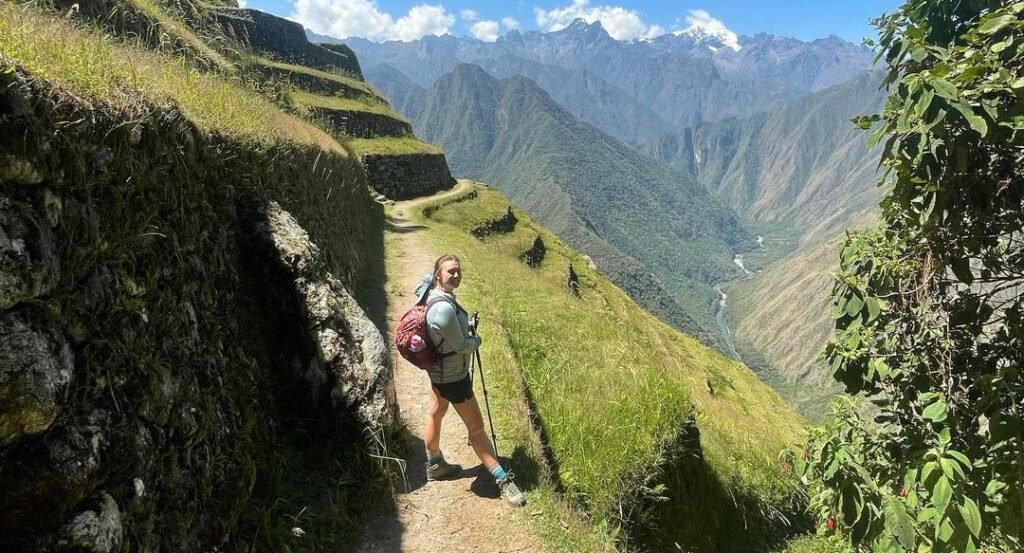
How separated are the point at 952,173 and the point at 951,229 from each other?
1.69 ft

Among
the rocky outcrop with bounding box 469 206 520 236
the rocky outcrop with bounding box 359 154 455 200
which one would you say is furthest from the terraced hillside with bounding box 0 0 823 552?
the rocky outcrop with bounding box 359 154 455 200

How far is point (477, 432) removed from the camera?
259 inches

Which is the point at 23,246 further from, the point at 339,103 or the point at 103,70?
the point at 339,103

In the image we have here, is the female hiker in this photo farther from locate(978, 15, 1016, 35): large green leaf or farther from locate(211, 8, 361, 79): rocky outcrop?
locate(211, 8, 361, 79): rocky outcrop

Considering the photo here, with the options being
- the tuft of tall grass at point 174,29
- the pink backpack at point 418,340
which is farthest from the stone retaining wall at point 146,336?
the tuft of tall grass at point 174,29

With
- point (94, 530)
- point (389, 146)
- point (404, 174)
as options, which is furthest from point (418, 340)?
point (389, 146)

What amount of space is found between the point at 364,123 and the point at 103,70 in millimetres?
40249

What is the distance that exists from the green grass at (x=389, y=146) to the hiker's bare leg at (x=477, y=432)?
3188 centimetres

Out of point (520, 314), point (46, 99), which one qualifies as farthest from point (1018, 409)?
point (520, 314)

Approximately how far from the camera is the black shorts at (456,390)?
634 centimetres

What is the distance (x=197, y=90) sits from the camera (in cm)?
712

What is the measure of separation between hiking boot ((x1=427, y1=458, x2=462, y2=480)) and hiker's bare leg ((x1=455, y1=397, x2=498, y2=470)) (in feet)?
1.82

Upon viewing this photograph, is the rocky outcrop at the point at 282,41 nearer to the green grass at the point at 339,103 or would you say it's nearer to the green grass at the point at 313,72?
the green grass at the point at 313,72

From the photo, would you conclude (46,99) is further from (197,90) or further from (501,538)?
(501,538)
